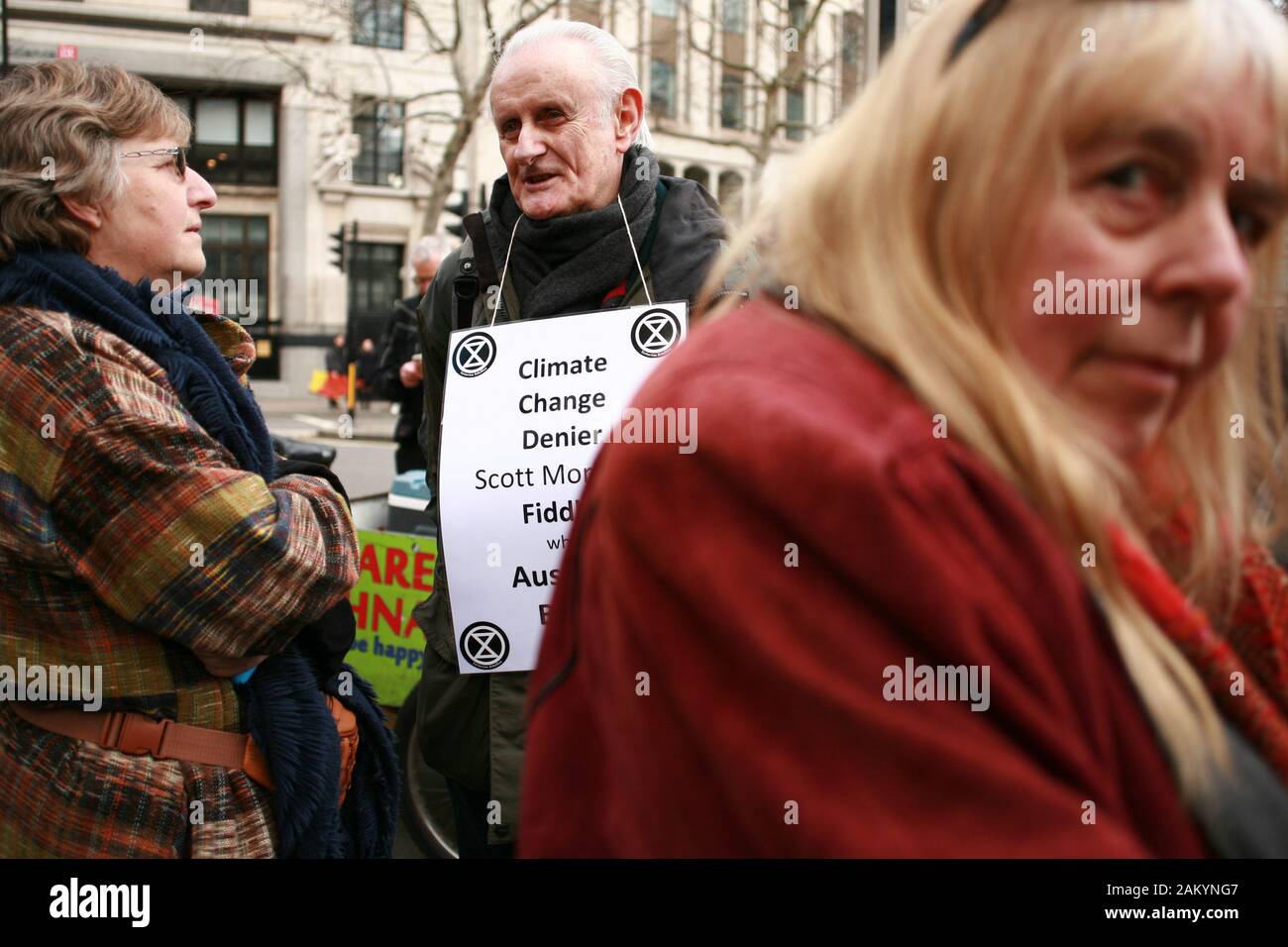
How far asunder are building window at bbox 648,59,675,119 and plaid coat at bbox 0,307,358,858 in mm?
33156

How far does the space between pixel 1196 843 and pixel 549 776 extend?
0.51 meters

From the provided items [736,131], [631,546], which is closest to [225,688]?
[631,546]

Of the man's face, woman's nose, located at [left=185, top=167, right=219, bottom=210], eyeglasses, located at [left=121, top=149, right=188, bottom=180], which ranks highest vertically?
the man's face

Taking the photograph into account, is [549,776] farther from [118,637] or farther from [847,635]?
[118,637]

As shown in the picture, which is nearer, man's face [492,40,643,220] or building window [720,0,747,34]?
man's face [492,40,643,220]

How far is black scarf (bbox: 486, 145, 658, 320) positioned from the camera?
2.53m

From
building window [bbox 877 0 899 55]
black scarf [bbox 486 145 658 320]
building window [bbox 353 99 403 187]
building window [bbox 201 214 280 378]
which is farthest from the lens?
building window [bbox 201 214 280 378]

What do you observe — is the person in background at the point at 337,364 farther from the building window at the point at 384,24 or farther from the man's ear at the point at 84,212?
the man's ear at the point at 84,212

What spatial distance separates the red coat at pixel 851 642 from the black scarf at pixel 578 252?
1.65 meters

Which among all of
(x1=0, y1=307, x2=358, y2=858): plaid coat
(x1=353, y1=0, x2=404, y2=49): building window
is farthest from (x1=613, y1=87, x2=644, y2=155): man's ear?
(x1=353, y1=0, x2=404, y2=49): building window

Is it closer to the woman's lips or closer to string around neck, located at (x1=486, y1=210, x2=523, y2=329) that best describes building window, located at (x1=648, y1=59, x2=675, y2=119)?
string around neck, located at (x1=486, y1=210, x2=523, y2=329)

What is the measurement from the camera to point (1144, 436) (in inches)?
39.7

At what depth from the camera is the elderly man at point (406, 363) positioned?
25.1 feet

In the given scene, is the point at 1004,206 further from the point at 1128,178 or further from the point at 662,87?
the point at 662,87
